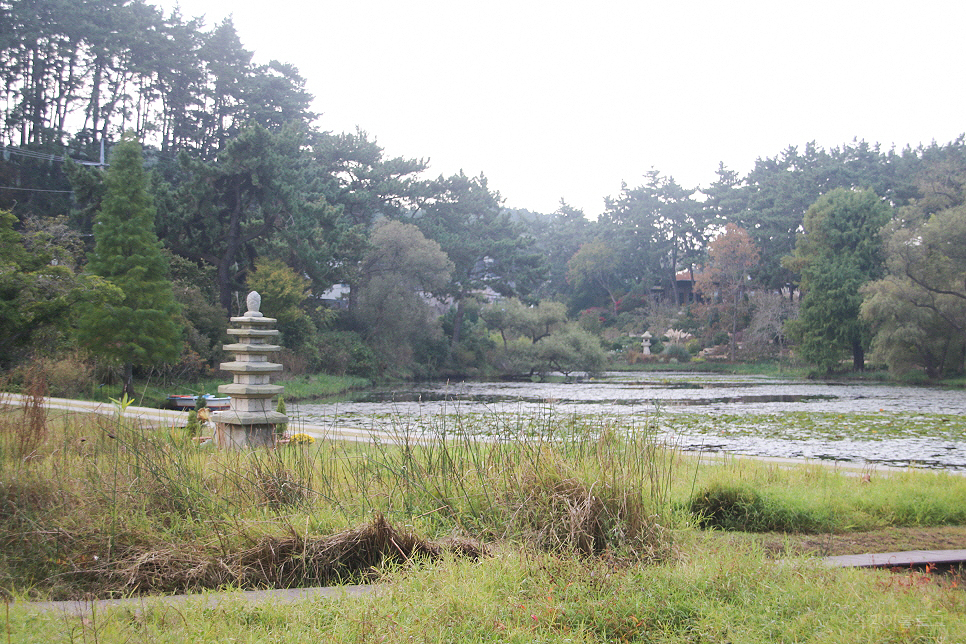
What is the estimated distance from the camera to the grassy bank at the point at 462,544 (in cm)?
294

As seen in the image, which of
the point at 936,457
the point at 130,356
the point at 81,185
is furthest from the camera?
the point at 81,185

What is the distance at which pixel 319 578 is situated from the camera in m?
3.85

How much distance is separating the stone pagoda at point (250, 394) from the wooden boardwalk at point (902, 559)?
5.66 metres

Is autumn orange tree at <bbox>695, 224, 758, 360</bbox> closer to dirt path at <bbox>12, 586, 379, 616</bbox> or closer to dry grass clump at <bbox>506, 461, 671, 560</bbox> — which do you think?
dry grass clump at <bbox>506, 461, 671, 560</bbox>

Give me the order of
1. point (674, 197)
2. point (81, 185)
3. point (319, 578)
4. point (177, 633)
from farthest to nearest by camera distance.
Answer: point (674, 197) < point (81, 185) < point (319, 578) < point (177, 633)

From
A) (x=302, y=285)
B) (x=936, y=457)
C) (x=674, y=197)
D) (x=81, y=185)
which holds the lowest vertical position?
(x=936, y=457)

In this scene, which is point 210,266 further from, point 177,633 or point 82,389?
point 177,633

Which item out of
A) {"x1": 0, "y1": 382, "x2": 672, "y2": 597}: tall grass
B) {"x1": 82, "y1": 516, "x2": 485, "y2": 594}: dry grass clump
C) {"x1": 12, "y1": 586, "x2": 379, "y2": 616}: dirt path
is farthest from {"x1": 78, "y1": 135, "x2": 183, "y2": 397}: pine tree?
{"x1": 12, "y1": 586, "x2": 379, "y2": 616}: dirt path

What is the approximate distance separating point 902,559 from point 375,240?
28015 mm

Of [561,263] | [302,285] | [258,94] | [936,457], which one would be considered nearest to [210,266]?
[302,285]

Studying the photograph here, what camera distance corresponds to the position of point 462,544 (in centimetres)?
400

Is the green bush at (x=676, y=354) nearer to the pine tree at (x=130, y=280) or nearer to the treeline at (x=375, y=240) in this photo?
the treeline at (x=375, y=240)

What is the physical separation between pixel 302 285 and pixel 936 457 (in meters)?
19.9

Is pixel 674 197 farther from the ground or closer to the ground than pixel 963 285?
farther from the ground
